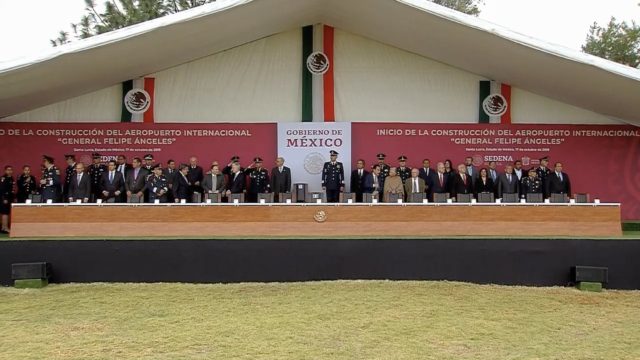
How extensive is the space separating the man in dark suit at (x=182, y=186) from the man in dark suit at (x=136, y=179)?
45 centimetres

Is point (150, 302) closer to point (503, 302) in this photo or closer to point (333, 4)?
point (503, 302)

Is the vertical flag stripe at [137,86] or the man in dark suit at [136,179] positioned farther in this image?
the vertical flag stripe at [137,86]

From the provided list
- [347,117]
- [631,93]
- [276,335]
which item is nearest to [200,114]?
[347,117]

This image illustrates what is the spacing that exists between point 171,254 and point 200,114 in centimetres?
451

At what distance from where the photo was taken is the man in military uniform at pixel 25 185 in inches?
323

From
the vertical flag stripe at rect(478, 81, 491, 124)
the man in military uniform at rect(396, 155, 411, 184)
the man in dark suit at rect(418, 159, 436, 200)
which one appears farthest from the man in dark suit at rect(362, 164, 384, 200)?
the vertical flag stripe at rect(478, 81, 491, 124)

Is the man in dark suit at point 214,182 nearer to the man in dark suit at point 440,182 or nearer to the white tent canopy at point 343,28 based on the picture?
the white tent canopy at point 343,28

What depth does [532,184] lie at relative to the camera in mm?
7824

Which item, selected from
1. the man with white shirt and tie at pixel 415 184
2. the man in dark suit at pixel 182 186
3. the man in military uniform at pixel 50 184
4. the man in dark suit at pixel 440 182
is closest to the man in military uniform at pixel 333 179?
the man with white shirt and tie at pixel 415 184

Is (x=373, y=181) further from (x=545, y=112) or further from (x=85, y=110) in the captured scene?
(x=85, y=110)

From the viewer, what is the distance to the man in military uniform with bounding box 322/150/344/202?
8445mm

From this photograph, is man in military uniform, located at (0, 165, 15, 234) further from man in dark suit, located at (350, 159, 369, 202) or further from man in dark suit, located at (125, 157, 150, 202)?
man in dark suit, located at (350, 159, 369, 202)

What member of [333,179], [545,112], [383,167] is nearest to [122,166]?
[333,179]

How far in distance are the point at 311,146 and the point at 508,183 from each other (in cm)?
335
